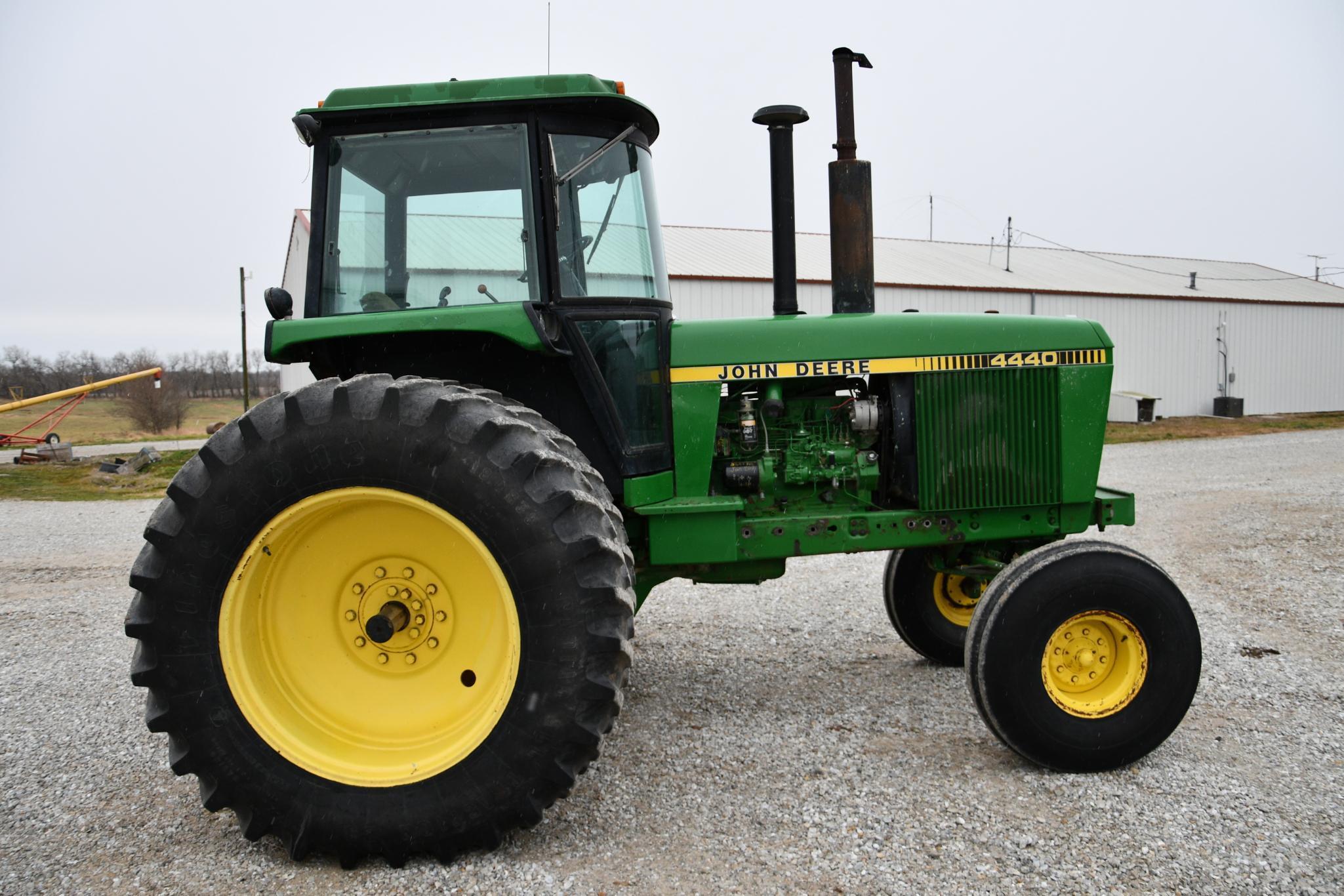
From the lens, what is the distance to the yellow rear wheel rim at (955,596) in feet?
15.4

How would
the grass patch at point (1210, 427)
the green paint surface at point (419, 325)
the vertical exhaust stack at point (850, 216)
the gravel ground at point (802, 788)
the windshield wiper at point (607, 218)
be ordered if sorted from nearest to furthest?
the gravel ground at point (802, 788) < the green paint surface at point (419, 325) < the windshield wiper at point (607, 218) < the vertical exhaust stack at point (850, 216) < the grass patch at point (1210, 427)

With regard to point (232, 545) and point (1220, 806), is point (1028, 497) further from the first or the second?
point (232, 545)

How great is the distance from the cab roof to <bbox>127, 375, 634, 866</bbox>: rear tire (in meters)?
1.09

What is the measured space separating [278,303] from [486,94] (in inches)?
40.9

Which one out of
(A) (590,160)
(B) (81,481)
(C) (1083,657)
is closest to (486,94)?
(A) (590,160)

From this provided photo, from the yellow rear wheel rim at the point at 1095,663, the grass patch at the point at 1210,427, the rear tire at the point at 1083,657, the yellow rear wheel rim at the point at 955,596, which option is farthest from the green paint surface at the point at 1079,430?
the grass patch at the point at 1210,427

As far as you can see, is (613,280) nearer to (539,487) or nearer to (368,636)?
(539,487)

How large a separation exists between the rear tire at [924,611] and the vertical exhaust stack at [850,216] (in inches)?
53.5

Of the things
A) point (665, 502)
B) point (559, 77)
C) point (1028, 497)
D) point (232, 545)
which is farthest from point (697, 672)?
point (559, 77)

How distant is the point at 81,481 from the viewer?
45.5 ft

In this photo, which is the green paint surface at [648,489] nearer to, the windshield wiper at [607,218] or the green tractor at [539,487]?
the green tractor at [539,487]

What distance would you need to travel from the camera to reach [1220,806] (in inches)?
120

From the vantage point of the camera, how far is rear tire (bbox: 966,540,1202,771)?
3301 mm

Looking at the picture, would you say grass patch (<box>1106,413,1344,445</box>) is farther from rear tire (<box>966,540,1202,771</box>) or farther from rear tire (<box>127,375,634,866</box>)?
rear tire (<box>127,375,634,866</box>)
